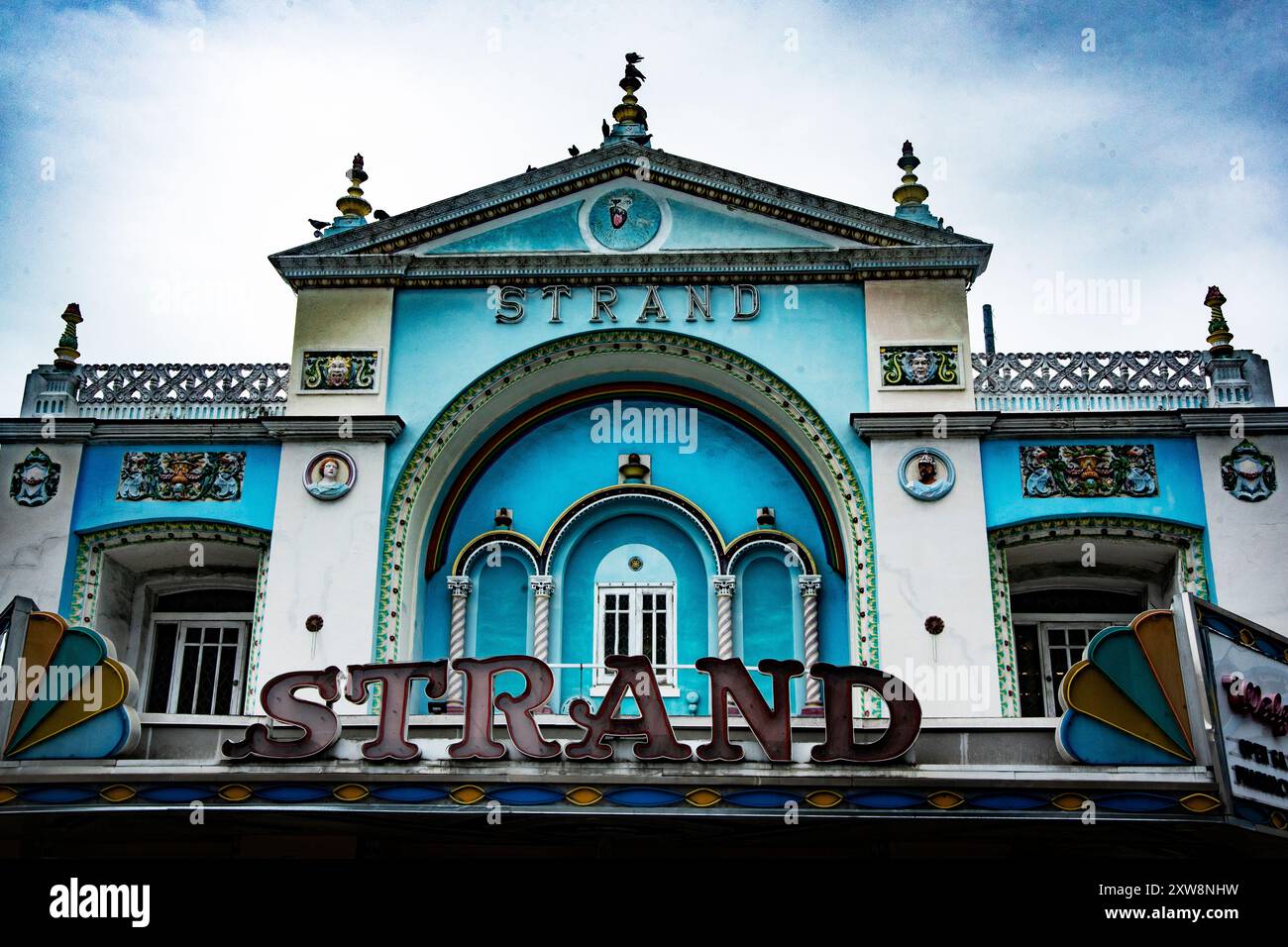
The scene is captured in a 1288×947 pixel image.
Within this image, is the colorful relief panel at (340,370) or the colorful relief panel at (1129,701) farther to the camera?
the colorful relief panel at (340,370)

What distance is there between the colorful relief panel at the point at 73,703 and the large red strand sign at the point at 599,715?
1211 mm

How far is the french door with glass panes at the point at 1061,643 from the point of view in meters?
17.7

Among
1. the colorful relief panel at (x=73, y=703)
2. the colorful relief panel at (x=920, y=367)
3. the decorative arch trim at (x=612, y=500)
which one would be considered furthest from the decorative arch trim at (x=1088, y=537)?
the colorful relief panel at (x=73, y=703)

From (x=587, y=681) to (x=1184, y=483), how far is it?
7.66 meters

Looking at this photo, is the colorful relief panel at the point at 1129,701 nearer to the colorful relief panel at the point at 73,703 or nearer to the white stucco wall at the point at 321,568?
the white stucco wall at the point at 321,568

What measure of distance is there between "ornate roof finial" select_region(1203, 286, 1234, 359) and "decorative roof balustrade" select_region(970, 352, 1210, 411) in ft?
0.64

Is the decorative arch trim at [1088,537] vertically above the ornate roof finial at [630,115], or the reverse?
the ornate roof finial at [630,115]

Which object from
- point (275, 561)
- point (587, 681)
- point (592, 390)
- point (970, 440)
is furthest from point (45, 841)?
point (970, 440)

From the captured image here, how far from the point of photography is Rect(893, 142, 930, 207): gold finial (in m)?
18.4

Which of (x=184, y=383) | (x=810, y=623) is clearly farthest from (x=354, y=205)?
(x=810, y=623)

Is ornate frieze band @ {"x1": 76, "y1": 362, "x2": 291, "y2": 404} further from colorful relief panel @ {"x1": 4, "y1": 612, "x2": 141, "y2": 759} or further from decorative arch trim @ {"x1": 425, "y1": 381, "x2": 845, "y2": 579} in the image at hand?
colorful relief panel @ {"x1": 4, "y1": 612, "x2": 141, "y2": 759}

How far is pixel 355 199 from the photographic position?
756 inches

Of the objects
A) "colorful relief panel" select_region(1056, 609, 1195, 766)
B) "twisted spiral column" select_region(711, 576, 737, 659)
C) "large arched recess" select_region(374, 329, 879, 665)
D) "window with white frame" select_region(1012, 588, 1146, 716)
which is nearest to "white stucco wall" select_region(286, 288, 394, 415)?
"large arched recess" select_region(374, 329, 879, 665)

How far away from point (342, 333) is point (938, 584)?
821 centimetres
